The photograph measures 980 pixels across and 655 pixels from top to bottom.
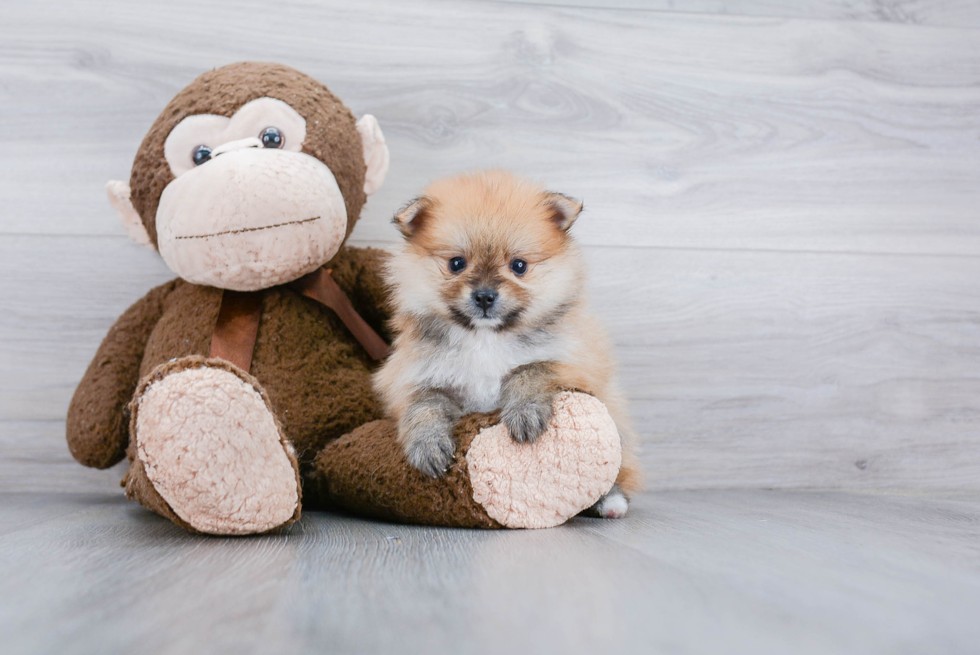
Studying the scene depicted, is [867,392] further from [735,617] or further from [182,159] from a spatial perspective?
[182,159]

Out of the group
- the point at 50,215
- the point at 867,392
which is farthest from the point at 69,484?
the point at 867,392

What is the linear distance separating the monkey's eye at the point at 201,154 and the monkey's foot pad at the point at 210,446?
0.41 metres

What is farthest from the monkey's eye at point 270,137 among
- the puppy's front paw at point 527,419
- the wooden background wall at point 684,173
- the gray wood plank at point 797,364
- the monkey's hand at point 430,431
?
the gray wood plank at point 797,364

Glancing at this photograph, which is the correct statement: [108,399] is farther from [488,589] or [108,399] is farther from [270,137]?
[488,589]

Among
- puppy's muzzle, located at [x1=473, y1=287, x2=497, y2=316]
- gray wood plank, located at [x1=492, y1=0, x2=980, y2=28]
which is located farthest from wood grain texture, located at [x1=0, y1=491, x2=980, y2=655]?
gray wood plank, located at [x1=492, y1=0, x2=980, y2=28]

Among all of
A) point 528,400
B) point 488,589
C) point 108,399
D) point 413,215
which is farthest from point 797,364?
point 108,399

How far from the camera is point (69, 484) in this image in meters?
1.36

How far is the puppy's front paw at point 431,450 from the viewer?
886 mm

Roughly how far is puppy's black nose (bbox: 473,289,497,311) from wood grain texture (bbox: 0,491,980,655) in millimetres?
296

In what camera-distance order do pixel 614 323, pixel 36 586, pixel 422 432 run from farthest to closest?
pixel 614 323 < pixel 422 432 < pixel 36 586

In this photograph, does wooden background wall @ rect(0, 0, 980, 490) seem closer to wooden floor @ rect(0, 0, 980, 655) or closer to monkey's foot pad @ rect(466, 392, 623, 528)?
wooden floor @ rect(0, 0, 980, 655)

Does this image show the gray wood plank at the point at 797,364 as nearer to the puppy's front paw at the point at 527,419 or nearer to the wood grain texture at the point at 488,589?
the wood grain texture at the point at 488,589

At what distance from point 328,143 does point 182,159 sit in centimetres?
22

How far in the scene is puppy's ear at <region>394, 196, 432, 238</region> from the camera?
0.99 m
